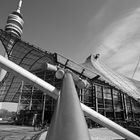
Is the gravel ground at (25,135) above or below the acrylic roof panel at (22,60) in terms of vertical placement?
below

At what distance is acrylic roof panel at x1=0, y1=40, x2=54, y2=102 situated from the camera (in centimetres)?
3109

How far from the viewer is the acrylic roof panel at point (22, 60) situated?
31.1 metres

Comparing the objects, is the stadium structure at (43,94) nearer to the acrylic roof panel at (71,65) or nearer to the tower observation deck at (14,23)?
the acrylic roof panel at (71,65)

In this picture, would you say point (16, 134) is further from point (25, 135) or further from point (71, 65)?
point (71, 65)

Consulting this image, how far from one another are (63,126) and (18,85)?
50361 millimetres

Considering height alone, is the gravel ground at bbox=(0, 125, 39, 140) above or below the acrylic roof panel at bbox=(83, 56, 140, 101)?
below

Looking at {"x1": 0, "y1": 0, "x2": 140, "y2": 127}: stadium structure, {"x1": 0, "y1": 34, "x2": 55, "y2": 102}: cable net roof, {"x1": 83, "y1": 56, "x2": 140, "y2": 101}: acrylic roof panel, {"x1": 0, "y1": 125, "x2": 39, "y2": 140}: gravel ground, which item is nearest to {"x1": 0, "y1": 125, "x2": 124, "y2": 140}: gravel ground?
{"x1": 0, "y1": 125, "x2": 39, "y2": 140}: gravel ground

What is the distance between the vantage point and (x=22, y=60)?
37344 millimetres

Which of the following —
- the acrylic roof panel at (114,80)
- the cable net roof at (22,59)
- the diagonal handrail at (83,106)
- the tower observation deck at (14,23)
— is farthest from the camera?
the tower observation deck at (14,23)

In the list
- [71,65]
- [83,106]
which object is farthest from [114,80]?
[83,106]

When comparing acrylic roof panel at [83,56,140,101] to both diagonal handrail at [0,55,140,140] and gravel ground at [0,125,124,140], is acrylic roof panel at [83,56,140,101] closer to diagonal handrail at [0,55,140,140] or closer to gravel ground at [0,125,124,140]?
gravel ground at [0,125,124,140]

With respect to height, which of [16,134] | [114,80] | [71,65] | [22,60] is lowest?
[16,134]

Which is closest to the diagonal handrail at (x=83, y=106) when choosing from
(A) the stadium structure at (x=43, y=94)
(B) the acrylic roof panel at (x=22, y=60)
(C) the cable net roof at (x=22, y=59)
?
(C) the cable net roof at (x=22, y=59)

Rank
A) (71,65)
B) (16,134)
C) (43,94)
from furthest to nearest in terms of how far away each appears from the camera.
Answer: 1. (43,94)
2. (16,134)
3. (71,65)
